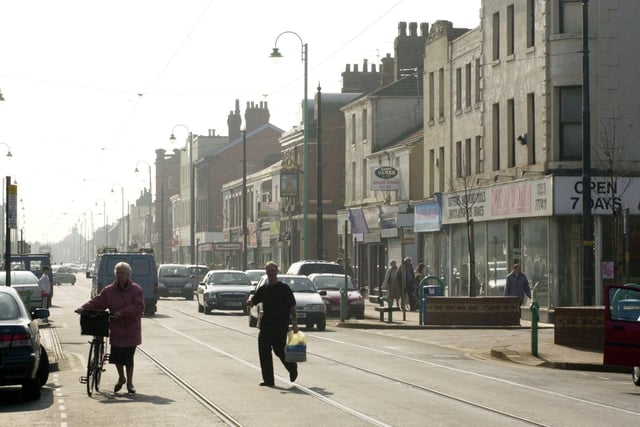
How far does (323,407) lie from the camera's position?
16.3m

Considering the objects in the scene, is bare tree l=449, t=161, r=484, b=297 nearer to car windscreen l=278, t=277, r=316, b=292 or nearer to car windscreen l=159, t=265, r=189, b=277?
car windscreen l=278, t=277, r=316, b=292

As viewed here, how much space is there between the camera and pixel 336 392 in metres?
18.3

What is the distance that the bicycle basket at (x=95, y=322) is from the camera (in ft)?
58.5

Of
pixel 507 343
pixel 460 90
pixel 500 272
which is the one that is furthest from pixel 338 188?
pixel 507 343

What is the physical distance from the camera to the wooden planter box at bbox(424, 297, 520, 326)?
3766cm

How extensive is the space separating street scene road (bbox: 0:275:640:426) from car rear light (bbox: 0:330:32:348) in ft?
2.49

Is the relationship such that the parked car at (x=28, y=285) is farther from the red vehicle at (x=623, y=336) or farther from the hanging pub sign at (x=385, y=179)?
the red vehicle at (x=623, y=336)

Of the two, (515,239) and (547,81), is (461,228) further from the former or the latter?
(547,81)

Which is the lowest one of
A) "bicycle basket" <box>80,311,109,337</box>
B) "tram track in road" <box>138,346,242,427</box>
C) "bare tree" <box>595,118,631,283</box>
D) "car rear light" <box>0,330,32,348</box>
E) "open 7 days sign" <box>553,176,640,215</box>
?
"tram track in road" <box>138,346,242,427</box>

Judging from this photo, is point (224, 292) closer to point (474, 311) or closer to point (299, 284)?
point (299, 284)

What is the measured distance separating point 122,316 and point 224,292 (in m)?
29.4

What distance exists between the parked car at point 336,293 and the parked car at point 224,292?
3.78 meters

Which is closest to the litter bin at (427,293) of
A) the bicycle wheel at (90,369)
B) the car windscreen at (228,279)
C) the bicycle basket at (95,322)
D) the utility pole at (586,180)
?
the utility pole at (586,180)

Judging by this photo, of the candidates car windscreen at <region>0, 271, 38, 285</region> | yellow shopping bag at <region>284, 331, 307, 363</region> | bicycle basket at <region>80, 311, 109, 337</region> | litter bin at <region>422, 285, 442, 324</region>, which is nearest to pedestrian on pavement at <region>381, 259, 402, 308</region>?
litter bin at <region>422, 285, 442, 324</region>
